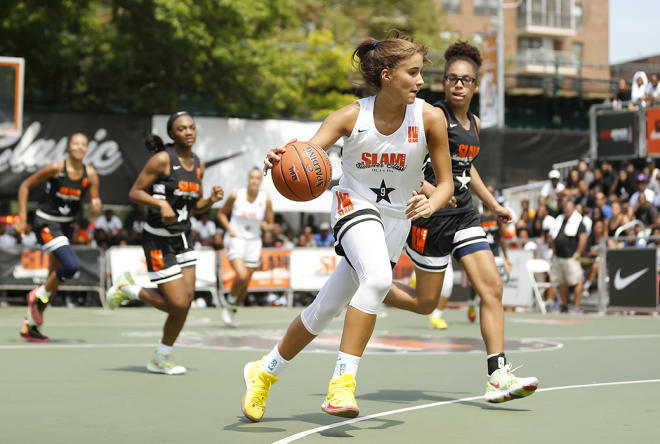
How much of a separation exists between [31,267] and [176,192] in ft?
44.8

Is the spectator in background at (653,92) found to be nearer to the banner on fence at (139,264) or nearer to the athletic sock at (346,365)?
the banner on fence at (139,264)

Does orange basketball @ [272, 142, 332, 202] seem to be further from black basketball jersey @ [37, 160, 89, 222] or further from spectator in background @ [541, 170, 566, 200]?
spectator in background @ [541, 170, 566, 200]

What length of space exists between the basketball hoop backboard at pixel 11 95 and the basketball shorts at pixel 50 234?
8530mm

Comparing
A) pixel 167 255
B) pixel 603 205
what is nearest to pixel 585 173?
pixel 603 205

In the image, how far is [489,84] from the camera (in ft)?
113

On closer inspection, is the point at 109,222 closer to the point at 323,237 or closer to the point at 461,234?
the point at 323,237

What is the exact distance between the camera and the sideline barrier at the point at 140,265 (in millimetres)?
22234

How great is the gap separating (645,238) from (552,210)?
4.44m

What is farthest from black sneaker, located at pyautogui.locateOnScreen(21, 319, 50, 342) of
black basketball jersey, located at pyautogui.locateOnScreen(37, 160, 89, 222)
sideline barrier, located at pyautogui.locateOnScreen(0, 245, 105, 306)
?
sideline barrier, located at pyautogui.locateOnScreen(0, 245, 105, 306)

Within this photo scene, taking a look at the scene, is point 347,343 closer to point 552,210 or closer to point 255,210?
point 255,210

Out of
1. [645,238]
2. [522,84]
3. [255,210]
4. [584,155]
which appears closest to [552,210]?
[645,238]

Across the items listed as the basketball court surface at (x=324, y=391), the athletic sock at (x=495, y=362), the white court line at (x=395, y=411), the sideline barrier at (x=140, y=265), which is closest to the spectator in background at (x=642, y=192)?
the sideline barrier at (x=140, y=265)

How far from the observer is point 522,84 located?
4788 centimetres

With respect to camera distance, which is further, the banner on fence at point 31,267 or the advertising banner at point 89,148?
the advertising banner at point 89,148
